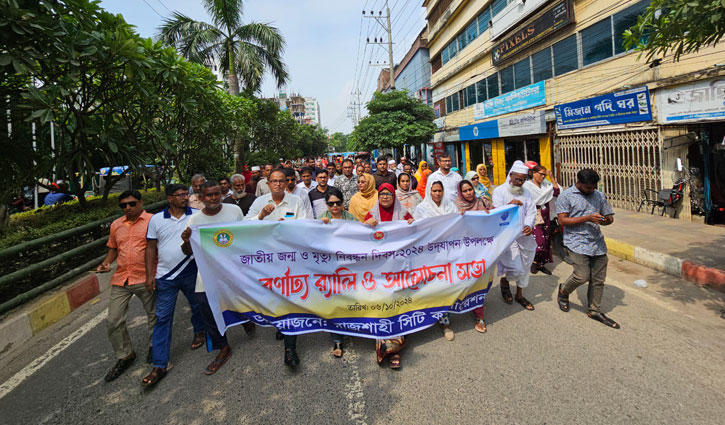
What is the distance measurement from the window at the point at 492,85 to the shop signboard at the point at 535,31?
815mm

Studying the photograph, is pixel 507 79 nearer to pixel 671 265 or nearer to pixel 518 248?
pixel 671 265

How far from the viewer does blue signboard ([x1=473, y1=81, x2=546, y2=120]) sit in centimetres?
1396

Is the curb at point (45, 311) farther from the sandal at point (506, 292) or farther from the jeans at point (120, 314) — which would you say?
the sandal at point (506, 292)

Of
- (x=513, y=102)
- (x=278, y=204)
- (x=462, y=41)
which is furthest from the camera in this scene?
(x=462, y=41)

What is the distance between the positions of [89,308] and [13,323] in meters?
1.10

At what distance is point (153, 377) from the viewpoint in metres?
3.13

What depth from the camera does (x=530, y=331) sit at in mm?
3684

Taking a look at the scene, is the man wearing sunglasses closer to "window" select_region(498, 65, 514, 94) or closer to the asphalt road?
the asphalt road

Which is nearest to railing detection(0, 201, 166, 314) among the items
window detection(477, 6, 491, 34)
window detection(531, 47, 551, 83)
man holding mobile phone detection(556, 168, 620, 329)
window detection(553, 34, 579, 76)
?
man holding mobile phone detection(556, 168, 620, 329)

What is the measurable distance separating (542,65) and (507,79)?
8.70 feet

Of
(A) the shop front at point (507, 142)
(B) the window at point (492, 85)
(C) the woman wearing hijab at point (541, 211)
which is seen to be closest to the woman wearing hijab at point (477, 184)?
(C) the woman wearing hijab at point (541, 211)

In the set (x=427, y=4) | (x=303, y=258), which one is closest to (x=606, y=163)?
(x=303, y=258)

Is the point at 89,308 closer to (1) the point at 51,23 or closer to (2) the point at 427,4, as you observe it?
(1) the point at 51,23

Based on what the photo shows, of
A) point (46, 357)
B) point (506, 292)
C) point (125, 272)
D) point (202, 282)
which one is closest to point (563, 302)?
point (506, 292)
